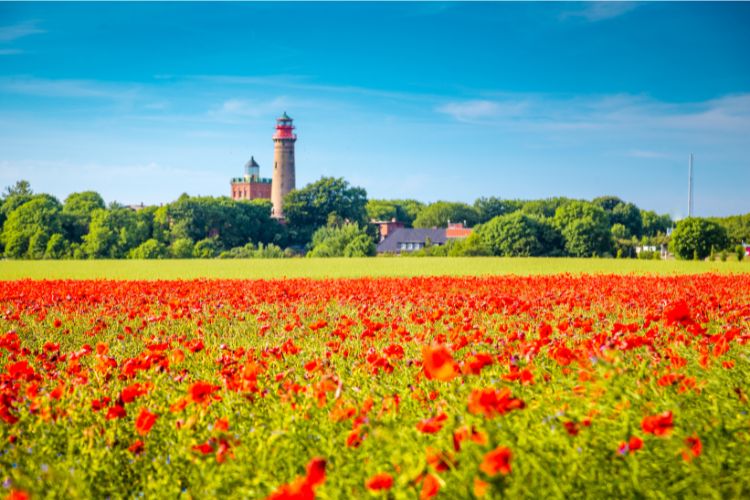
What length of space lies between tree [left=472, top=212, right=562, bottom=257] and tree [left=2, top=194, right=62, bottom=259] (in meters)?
48.6

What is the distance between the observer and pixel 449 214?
143500mm

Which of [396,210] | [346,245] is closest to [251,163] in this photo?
[396,210]

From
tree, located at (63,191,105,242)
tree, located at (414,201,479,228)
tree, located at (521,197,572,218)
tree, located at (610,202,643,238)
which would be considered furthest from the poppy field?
tree, located at (521,197,572,218)

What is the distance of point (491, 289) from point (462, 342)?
13.1 m

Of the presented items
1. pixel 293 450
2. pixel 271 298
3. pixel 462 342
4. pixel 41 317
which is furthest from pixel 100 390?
pixel 271 298

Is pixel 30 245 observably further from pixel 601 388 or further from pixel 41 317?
pixel 601 388

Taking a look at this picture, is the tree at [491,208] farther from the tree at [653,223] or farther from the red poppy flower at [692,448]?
the red poppy flower at [692,448]

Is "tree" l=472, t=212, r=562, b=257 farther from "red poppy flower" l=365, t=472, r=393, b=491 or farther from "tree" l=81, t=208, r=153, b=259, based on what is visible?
"red poppy flower" l=365, t=472, r=393, b=491

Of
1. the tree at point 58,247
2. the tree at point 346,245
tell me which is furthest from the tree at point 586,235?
the tree at point 58,247

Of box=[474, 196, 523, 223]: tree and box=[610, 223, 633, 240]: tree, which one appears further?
box=[474, 196, 523, 223]: tree

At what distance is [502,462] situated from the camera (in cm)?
298

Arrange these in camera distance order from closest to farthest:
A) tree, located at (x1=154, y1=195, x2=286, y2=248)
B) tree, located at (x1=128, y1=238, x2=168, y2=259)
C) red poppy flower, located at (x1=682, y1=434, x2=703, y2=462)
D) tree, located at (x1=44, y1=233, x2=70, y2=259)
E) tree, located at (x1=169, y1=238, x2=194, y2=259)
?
1. red poppy flower, located at (x1=682, y1=434, x2=703, y2=462)
2. tree, located at (x1=44, y1=233, x2=70, y2=259)
3. tree, located at (x1=128, y1=238, x2=168, y2=259)
4. tree, located at (x1=169, y1=238, x2=194, y2=259)
5. tree, located at (x1=154, y1=195, x2=286, y2=248)

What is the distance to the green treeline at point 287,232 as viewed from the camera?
7594cm

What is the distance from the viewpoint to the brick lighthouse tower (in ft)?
445
